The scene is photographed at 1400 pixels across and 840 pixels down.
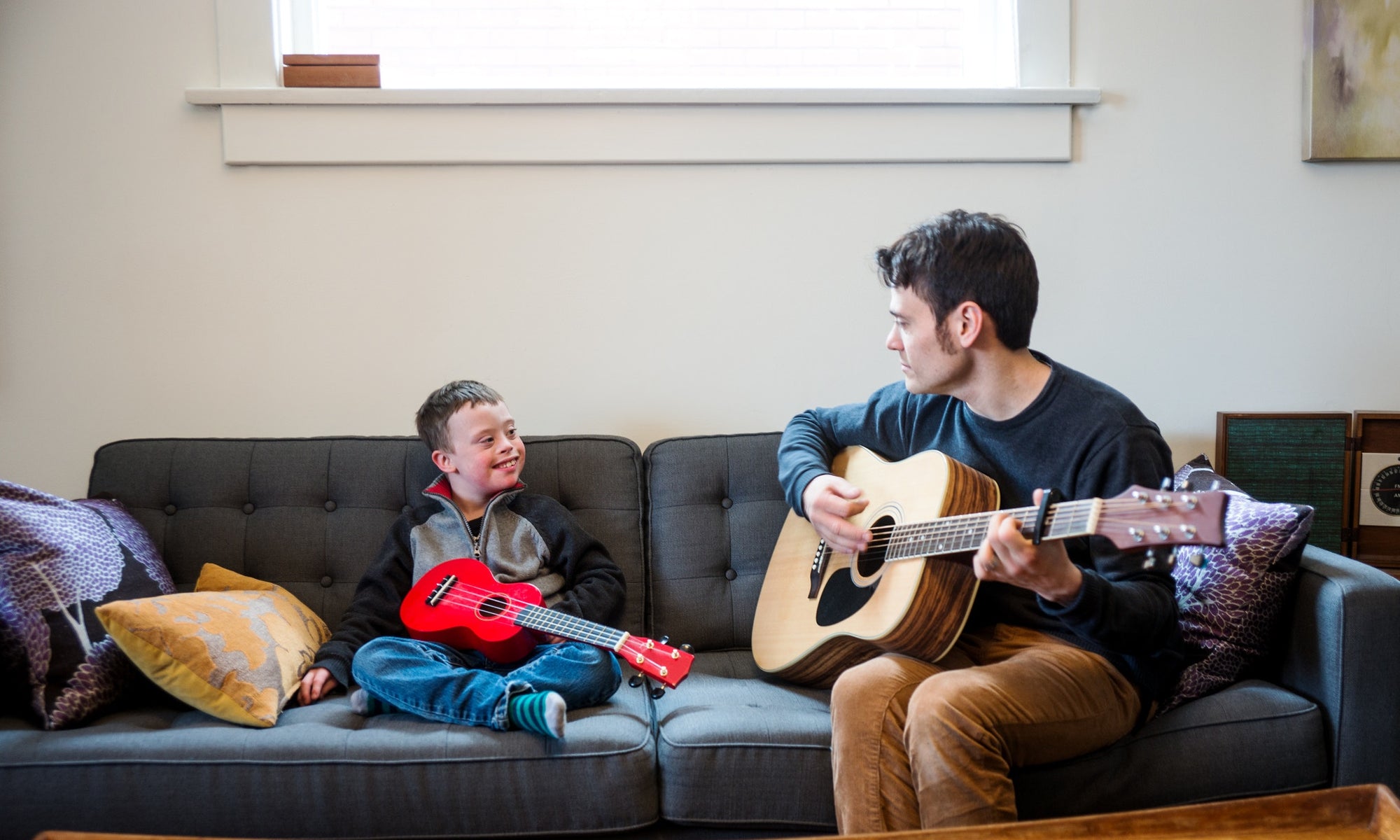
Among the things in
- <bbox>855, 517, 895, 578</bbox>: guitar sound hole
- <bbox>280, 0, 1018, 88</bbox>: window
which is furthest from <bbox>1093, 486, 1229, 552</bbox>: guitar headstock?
<bbox>280, 0, 1018, 88</bbox>: window

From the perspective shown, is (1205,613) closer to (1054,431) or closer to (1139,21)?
(1054,431)

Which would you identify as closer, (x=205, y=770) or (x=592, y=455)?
(x=205, y=770)

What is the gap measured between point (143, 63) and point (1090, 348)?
2.22 m

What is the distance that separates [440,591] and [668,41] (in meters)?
1.39

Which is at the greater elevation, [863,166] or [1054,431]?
[863,166]

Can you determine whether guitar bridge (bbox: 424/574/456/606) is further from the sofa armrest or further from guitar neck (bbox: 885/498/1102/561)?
the sofa armrest

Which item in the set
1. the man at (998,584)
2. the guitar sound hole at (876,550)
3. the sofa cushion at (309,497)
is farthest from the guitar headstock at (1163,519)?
the sofa cushion at (309,497)

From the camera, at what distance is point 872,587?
5.05 ft

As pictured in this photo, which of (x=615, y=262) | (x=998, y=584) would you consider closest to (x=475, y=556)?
(x=615, y=262)

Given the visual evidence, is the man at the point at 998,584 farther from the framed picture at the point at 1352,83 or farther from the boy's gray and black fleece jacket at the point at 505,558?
the framed picture at the point at 1352,83

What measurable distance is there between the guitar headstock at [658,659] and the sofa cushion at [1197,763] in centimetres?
51

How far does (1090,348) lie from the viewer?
238cm

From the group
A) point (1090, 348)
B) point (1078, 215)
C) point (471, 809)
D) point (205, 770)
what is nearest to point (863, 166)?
point (1078, 215)

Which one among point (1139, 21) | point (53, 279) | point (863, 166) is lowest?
point (53, 279)
